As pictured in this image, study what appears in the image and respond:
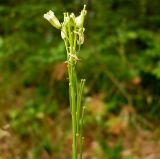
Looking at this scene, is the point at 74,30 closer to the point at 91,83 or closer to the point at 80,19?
the point at 80,19

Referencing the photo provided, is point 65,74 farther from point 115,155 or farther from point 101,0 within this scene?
point 115,155

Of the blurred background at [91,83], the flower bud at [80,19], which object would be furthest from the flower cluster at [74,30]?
the blurred background at [91,83]

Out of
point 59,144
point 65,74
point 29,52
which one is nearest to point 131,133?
point 59,144

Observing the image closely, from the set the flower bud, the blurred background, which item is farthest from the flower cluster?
the blurred background

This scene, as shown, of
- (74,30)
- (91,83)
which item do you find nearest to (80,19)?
(74,30)

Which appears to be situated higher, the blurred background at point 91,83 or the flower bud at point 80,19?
the blurred background at point 91,83

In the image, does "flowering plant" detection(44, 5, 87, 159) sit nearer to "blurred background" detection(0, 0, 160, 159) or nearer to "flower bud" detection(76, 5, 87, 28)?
"flower bud" detection(76, 5, 87, 28)

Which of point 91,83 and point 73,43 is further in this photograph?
point 91,83

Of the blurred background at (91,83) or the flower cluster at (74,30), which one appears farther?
the blurred background at (91,83)

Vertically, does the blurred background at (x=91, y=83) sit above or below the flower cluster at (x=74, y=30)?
above

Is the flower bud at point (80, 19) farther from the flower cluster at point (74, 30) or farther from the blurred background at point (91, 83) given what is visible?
the blurred background at point (91, 83)
